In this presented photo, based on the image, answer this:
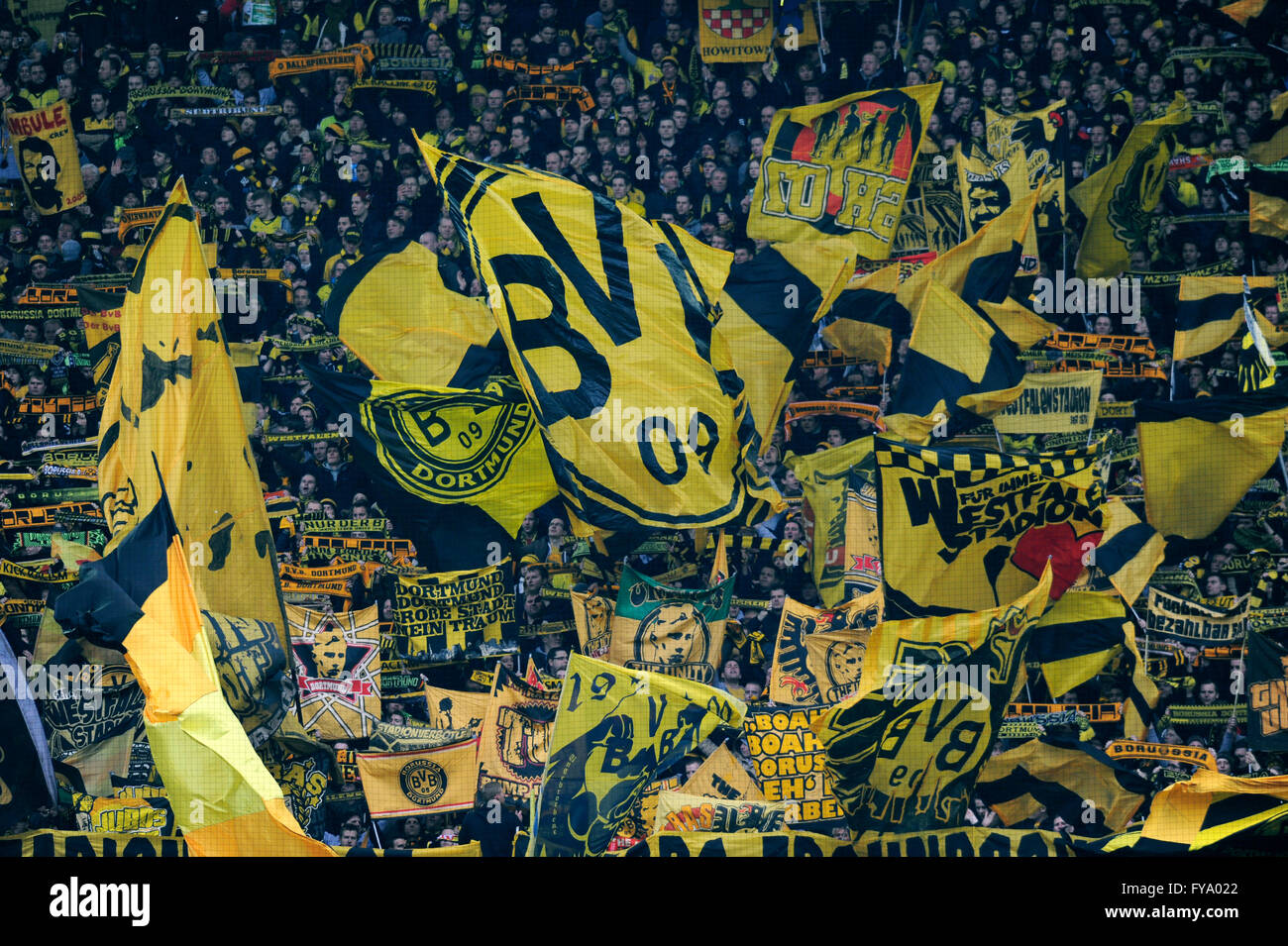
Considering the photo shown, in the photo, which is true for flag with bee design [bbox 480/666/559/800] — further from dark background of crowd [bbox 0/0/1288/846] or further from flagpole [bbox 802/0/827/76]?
flagpole [bbox 802/0/827/76]

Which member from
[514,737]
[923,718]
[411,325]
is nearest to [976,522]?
[923,718]

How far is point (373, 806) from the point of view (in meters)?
9.88

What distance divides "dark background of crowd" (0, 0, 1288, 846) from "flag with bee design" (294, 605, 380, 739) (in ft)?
6.08

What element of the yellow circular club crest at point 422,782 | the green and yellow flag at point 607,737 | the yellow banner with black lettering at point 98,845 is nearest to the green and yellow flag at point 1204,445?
the green and yellow flag at point 607,737

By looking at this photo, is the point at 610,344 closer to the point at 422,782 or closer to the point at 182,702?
the point at 422,782

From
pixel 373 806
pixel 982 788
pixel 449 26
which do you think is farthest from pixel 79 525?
pixel 982 788

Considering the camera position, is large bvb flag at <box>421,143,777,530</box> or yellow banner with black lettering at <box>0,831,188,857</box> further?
large bvb flag at <box>421,143,777,530</box>

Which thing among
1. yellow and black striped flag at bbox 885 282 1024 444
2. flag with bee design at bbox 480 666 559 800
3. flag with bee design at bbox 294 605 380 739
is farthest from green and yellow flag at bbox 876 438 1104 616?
flag with bee design at bbox 294 605 380 739

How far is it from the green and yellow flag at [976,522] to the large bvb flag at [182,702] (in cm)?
383

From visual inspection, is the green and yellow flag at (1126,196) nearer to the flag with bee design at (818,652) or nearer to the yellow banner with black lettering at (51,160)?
the flag with bee design at (818,652)

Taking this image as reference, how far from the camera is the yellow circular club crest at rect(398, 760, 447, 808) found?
9.93 meters

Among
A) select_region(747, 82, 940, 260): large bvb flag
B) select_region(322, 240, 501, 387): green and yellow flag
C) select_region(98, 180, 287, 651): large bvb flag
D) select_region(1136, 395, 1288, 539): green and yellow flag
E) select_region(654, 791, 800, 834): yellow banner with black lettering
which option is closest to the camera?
select_region(654, 791, 800, 834): yellow banner with black lettering

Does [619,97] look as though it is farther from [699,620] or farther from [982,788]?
[982,788]

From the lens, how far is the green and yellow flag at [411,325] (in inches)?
454
